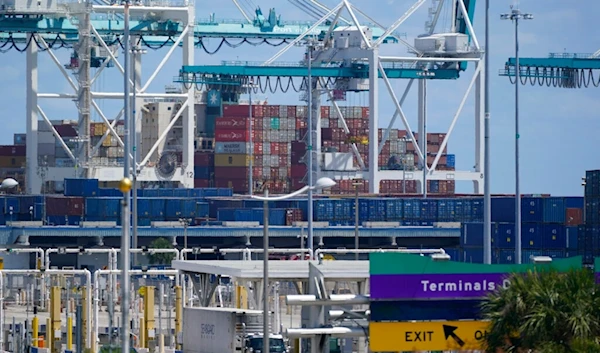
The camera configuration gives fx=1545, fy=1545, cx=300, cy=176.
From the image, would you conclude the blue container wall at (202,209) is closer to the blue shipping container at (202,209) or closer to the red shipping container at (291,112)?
the blue shipping container at (202,209)

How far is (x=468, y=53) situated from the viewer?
107000 millimetres

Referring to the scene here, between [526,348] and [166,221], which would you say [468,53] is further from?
[526,348]

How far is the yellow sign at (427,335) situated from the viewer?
23828 mm

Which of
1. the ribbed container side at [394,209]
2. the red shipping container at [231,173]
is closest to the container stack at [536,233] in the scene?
the ribbed container side at [394,209]

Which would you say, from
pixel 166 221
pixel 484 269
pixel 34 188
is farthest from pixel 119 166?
pixel 484 269

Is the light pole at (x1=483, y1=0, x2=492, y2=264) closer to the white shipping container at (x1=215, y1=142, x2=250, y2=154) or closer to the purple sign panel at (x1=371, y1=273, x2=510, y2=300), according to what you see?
the purple sign panel at (x1=371, y1=273, x2=510, y2=300)

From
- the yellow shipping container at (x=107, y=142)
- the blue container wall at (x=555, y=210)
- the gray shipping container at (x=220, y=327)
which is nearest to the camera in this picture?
the gray shipping container at (x=220, y=327)

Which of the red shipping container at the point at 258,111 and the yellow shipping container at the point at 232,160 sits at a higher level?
the red shipping container at the point at 258,111

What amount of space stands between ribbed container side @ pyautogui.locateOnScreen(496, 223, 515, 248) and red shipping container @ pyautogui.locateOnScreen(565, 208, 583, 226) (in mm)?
2320

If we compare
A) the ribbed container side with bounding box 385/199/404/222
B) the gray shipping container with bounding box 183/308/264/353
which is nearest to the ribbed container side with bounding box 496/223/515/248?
the ribbed container side with bounding box 385/199/404/222

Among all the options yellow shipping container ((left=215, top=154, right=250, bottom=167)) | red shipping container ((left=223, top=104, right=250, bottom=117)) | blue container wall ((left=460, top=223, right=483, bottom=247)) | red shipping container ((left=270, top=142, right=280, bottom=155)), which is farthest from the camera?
red shipping container ((left=270, top=142, right=280, bottom=155))

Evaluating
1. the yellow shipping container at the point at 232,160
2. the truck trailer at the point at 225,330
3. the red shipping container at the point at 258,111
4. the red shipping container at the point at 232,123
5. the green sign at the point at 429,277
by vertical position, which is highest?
the red shipping container at the point at 258,111

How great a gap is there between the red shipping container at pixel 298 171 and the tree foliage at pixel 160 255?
33.8m

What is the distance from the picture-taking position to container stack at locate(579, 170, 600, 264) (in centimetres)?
5203
